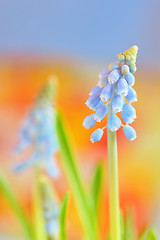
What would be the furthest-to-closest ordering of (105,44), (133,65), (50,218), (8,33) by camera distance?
1. (8,33)
2. (105,44)
3. (50,218)
4. (133,65)

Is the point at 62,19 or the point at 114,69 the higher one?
the point at 62,19

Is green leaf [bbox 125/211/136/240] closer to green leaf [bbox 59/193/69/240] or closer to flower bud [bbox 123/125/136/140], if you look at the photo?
green leaf [bbox 59/193/69/240]

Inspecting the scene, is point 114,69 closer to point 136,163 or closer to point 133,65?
point 133,65

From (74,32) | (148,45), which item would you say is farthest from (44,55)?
(148,45)

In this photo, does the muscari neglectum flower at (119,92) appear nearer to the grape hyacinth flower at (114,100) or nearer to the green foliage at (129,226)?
the grape hyacinth flower at (114,100)

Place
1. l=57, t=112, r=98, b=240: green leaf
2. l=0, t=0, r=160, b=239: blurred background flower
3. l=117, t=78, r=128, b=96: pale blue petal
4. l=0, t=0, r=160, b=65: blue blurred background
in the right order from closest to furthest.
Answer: l=117, t=78, r=128, b=96: pale blue petal, l=57, t=112, r=98, b=240: green leaf, l=0, t=0, r=160, b=239: blurred background flower, l=0, t=0, r=160, b=65: blue blurred background

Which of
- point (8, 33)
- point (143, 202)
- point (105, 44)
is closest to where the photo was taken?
point (143, 202)

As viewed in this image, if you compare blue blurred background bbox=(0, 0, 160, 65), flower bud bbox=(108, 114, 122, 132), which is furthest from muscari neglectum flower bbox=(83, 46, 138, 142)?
blue blurred background bbox=(0, 0, 160, 65)
